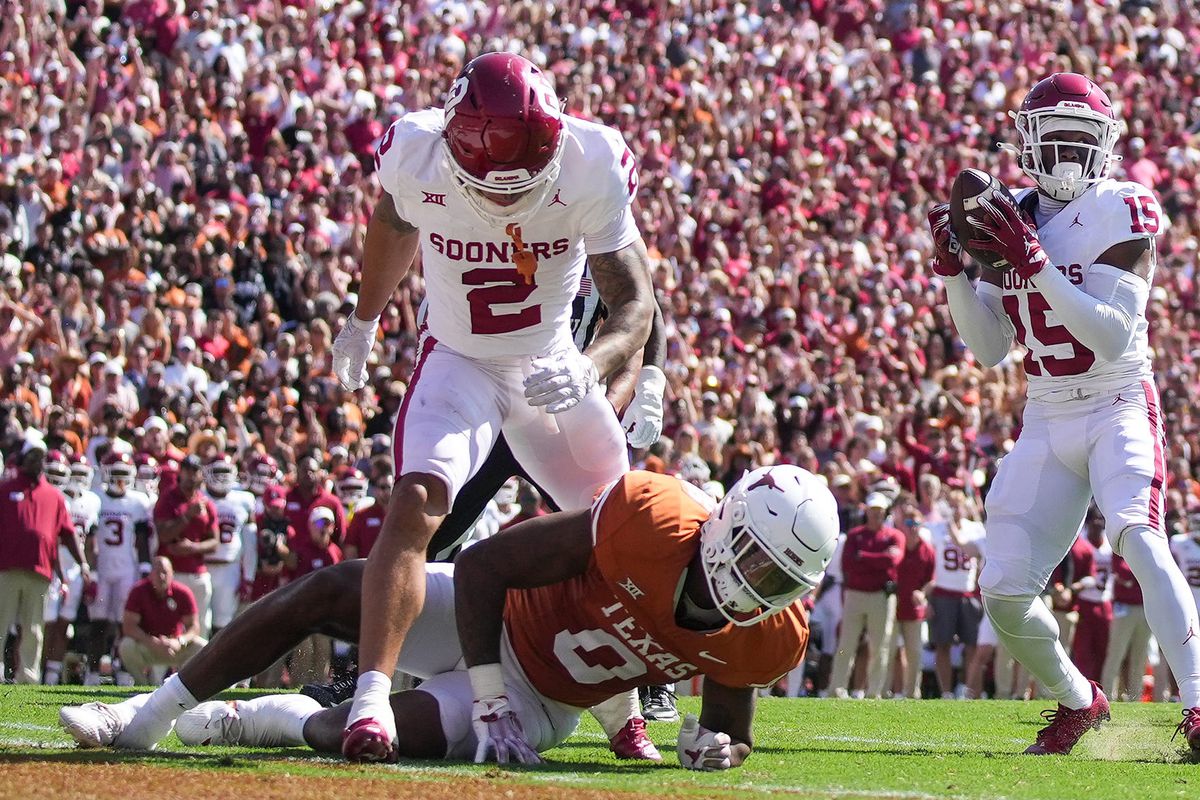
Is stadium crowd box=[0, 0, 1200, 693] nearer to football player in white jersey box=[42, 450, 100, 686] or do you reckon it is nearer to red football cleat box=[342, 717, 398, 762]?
football player in white jersey box=[42, 450, 100, 686]

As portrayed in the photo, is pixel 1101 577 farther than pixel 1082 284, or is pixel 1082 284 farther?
pixel 1101 577

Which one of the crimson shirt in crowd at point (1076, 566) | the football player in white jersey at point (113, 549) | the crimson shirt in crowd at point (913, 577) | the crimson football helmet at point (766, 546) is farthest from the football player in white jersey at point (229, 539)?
the crimson football helmet at point (766, 546)

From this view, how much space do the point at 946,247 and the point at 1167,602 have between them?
139cm

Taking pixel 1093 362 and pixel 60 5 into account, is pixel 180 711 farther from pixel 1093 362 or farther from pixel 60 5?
pixel 60 5

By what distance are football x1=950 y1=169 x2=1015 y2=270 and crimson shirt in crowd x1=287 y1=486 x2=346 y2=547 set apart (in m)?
6.11

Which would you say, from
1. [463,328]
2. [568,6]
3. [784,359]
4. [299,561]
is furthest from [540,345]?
[568,6]

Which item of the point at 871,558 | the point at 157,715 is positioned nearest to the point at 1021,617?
the point at 157,715

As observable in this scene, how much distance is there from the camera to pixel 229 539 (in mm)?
11602

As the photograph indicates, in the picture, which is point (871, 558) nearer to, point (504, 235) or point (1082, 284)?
point (1082, 284)

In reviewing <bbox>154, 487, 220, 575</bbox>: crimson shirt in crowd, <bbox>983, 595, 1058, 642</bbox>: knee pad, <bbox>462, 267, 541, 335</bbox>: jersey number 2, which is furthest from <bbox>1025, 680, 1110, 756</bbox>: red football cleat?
<bbox>154, 487, 220, 575</bbox>: crimson shirt in crowd

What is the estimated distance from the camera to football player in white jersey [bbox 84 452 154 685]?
11.6 m

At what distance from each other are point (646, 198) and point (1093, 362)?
1119cm

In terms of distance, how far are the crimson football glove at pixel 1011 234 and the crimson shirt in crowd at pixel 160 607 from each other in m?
6.52

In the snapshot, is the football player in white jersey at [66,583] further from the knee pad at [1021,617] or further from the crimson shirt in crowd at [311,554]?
the knee pad at [1021,617]
